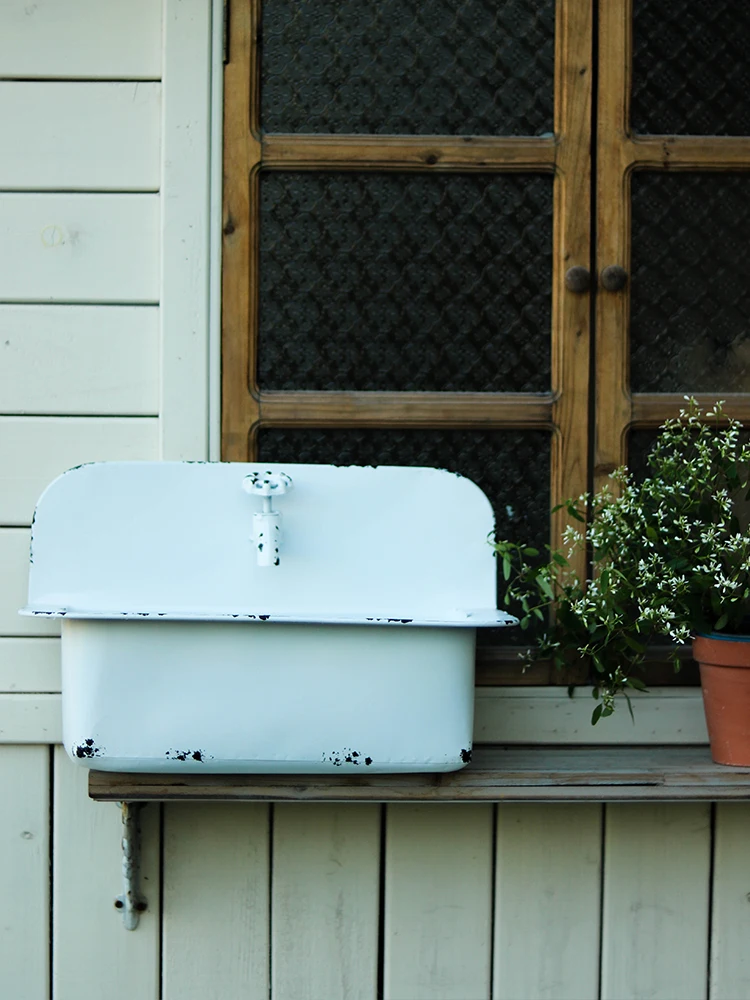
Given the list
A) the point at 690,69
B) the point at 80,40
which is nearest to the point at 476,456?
the point at 690,69

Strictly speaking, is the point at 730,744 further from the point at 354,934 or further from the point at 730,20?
the point at 730,20

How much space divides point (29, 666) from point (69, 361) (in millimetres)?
408

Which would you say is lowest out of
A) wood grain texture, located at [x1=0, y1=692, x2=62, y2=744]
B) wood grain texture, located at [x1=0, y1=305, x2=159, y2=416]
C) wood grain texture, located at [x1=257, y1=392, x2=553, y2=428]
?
wood grain texture, located at [x1=0, y1=692, x2=62, y2=744]

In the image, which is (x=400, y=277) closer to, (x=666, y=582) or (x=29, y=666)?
(x=666, y=582)

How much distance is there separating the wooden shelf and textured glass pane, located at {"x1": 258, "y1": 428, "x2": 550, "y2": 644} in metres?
0.22

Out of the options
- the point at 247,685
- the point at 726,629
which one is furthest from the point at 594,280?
the point at 247,685

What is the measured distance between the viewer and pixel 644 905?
1484 millimetres

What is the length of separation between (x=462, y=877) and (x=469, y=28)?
114 cm

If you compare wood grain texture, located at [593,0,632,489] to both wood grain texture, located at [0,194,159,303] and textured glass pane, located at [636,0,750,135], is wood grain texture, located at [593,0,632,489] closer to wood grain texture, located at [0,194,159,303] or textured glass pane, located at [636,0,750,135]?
textured glass pane, located at [636,0,750,135]

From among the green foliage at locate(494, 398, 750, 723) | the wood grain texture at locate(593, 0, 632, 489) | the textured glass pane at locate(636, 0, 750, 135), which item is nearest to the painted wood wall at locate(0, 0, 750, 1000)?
the green foliage at locate(494, 398, 750, 723)

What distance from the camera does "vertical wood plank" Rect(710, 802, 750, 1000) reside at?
1492 millimetres

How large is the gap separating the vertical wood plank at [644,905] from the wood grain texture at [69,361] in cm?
87

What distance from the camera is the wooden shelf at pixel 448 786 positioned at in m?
1.33

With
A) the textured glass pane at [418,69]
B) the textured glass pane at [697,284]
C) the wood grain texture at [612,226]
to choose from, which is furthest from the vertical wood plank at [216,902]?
the textured glass pane at [418,69]
